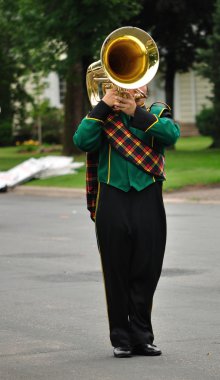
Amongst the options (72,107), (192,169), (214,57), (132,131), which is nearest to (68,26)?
(214,57)

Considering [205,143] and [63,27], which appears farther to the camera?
[205,143]

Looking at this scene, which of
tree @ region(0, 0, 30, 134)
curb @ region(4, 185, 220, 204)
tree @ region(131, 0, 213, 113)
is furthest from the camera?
tree @ region(131, 0, 213, 113)

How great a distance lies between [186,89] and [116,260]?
56737mm

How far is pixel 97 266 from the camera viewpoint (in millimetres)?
12250

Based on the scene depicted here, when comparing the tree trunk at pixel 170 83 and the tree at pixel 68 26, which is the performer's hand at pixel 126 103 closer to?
the tree at pixel 68 26

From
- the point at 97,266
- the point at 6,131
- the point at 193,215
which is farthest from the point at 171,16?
the point at 97,266

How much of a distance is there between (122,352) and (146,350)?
147mm

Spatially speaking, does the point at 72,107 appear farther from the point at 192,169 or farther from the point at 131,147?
the point at 131,147

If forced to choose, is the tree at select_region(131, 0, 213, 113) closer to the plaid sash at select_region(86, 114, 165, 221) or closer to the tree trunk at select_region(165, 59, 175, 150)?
the tree trunk at select_region(165, 59, 175, 150)

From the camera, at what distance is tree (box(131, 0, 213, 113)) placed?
3944 cm

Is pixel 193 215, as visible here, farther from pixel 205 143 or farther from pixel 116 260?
pixel 205 143

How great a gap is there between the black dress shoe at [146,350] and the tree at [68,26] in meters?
25.6

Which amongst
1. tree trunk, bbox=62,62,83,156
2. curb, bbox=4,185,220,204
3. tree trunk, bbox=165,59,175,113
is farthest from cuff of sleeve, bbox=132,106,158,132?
tree trunk, bbox=165,59,175,113

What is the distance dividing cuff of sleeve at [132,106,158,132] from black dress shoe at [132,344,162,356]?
1.30m
